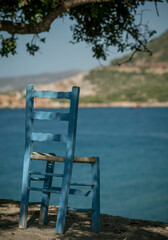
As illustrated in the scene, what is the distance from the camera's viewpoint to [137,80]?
133250 millimetres

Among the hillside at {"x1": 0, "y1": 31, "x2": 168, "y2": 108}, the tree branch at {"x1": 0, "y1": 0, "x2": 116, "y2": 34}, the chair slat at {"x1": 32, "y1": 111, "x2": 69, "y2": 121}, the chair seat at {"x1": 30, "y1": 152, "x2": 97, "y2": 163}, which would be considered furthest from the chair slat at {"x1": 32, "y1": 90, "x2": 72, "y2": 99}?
the hillside at {"x1": 0, "y1": 31, "x2": 168, "y2": 108}

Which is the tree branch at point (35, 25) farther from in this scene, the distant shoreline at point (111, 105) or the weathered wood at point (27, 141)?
the distant shoreline at point (111, 105)

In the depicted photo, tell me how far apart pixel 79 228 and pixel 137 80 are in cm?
13150

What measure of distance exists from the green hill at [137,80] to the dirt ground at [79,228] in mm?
107561

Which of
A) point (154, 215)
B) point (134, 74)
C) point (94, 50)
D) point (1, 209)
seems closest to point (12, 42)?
point (94, 50)

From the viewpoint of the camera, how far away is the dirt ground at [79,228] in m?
4.08

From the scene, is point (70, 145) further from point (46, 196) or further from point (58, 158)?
point (46, 196)

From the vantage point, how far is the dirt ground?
408cm

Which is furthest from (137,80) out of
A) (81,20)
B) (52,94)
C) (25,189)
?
(25,189)

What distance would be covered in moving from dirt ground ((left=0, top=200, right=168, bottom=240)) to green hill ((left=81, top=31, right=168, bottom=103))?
353 ft

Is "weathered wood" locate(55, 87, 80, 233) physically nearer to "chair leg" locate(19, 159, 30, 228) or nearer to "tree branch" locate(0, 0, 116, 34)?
"chair leg" locate(19, 159, 30, 228)

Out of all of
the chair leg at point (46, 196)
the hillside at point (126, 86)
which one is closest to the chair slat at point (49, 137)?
the chair leg at point (46, 196)

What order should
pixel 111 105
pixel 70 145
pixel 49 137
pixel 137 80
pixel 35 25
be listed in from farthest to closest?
1. pixel 137 80
2. pixel 111 105
3. pixel 35 25
4. pixel 49 137
5. pixel 70 145

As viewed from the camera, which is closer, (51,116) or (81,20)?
(51,116)
